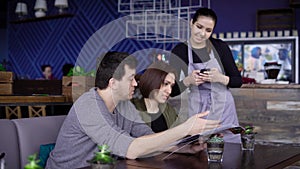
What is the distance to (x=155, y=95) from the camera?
2840mm

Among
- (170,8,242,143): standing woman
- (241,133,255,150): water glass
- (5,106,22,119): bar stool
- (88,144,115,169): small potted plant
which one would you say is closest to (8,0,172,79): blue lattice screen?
(5,106,22,119): bar stool

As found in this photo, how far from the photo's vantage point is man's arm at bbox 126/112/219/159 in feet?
5.85

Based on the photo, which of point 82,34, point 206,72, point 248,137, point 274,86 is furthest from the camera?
point 82,34

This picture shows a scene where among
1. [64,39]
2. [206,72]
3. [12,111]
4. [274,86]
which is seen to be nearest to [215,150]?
[206,72]

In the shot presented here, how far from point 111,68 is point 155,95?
0.76m

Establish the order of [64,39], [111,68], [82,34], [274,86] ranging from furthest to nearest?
[64,39] → [82,34] → [274,86] → [111,68]

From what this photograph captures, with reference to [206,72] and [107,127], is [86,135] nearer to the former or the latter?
[107,127]

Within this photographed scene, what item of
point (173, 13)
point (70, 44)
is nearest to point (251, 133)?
point (173, 13)

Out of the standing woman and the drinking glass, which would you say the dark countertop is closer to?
the standing woman

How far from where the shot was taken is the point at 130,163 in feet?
6.08

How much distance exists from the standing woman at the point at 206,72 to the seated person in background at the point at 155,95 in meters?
0.12

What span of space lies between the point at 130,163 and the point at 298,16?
5.34m

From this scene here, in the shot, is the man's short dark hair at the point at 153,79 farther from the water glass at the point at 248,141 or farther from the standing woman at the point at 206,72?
the water glass at the point at 248,141

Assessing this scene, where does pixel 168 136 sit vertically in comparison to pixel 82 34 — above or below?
below
